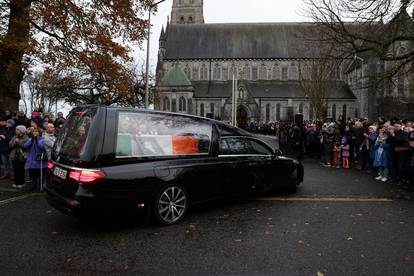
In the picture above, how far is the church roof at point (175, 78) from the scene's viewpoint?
60062 mm

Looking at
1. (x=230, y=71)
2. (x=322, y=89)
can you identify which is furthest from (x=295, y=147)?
(x=230, y=71)

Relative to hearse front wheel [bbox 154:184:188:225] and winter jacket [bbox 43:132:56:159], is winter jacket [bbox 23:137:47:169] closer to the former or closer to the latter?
winter jacket [bbox 43:132:56:159]

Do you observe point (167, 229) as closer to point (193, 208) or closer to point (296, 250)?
point (193, 208)

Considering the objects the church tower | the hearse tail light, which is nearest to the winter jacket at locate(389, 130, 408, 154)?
the hearse tail light

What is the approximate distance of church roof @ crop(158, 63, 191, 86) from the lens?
6006cm

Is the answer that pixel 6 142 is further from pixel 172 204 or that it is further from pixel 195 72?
pixel 195 72

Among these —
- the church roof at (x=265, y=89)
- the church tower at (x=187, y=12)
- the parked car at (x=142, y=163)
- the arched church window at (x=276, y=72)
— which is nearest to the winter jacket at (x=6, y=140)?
the parked car at (x=142, y=163)

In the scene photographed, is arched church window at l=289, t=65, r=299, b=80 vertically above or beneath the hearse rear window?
above

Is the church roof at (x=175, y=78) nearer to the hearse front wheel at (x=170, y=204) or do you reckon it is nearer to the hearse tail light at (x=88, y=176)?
the hearse front wheel at (x=170, y=204)

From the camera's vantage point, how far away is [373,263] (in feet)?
14.1

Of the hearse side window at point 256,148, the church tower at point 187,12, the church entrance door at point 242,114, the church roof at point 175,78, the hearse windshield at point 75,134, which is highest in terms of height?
the church tower at point 187,12

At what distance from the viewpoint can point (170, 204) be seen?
5.77m

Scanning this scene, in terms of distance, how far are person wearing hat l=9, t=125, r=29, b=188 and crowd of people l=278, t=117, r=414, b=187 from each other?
30.5 ft

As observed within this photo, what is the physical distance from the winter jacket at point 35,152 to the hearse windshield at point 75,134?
2835 millimetres
